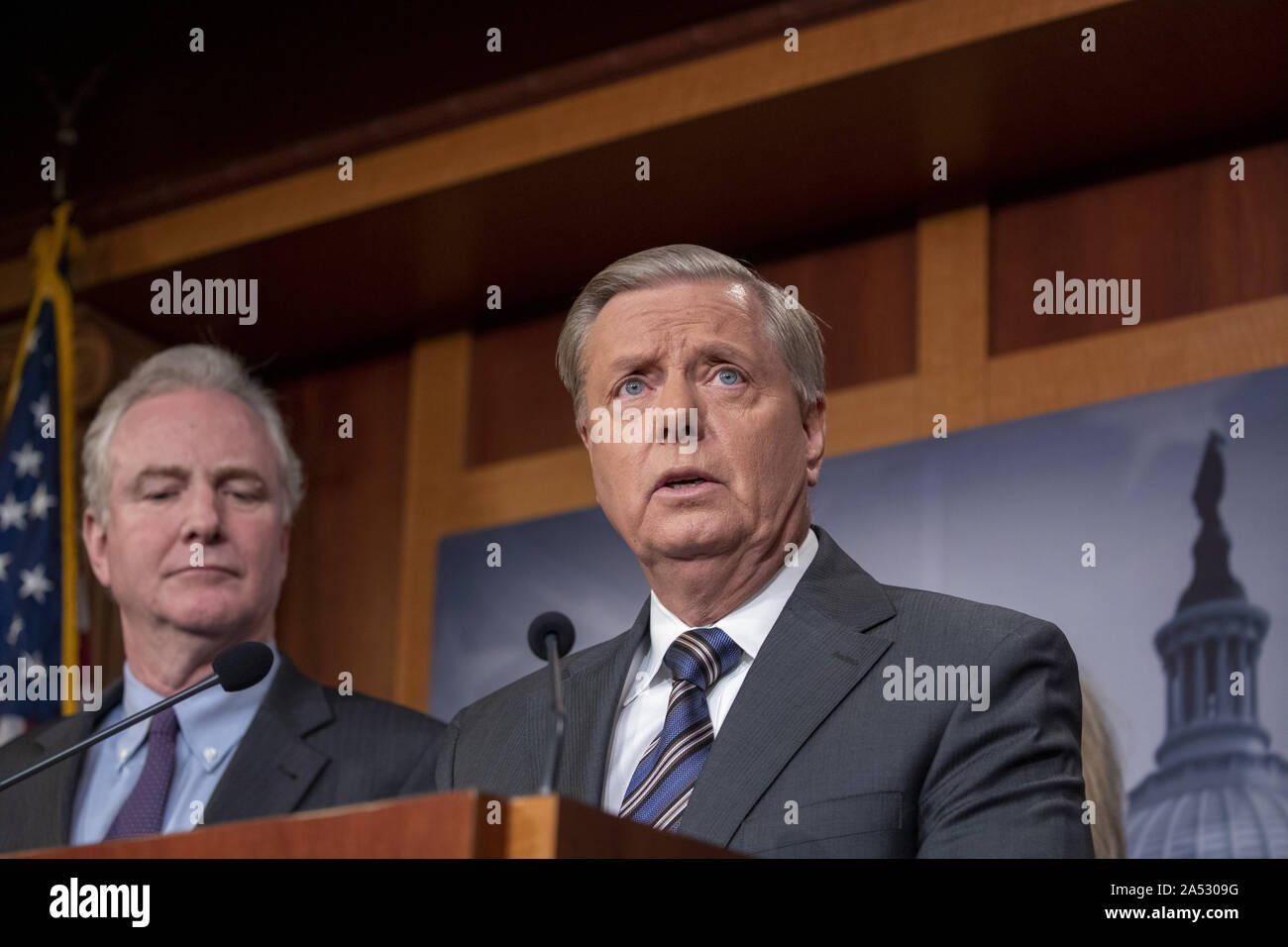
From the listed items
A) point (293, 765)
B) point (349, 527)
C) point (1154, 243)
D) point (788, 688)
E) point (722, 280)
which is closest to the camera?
point (788, 688)

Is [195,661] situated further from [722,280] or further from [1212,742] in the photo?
[1212,742]

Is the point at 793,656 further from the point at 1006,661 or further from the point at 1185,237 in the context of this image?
the point at 1185,237

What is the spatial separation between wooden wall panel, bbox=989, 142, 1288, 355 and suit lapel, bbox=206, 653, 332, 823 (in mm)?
1938

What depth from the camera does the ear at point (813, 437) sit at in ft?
9.27

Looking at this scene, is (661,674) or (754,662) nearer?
(754,662)

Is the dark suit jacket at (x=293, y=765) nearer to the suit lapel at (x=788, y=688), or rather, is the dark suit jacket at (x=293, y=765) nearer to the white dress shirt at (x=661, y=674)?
the white dress shirt at (x=661, y=674)

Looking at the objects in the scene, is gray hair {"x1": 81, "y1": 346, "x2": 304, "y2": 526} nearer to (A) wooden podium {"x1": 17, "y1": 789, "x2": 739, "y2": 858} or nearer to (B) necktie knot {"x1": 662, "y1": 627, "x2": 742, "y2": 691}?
(B) necktie knot {"x1": 662, "y1": 627, "x2": 742, "y2": 691}

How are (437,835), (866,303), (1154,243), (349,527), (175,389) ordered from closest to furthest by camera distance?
1. (437,835)
2. (175,389)
3. (1154,243)
4. (866,303)
5. (349,527)

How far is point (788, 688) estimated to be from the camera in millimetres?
2369

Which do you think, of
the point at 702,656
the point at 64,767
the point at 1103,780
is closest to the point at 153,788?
the point at 64,767

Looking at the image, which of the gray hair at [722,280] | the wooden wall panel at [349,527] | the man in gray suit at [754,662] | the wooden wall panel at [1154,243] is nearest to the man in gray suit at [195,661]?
the man in gray suit at [754,662]

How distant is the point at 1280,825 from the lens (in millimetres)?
3537

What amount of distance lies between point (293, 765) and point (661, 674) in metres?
0.86
